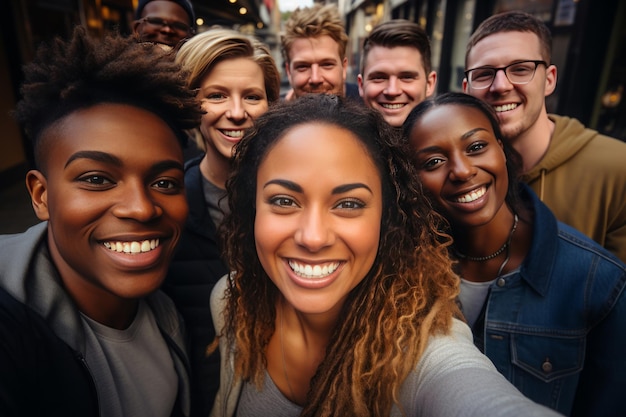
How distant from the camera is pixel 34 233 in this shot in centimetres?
150

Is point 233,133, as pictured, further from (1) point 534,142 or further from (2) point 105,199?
(1) point 534,142

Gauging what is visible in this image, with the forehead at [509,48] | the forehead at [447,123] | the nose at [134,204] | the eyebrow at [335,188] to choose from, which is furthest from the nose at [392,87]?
the nose at [134,204]

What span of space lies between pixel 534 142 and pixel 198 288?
2.48 m

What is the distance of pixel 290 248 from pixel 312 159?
1.23 feet

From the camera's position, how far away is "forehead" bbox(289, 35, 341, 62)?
369cm

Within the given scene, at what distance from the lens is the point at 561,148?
7.75 ft

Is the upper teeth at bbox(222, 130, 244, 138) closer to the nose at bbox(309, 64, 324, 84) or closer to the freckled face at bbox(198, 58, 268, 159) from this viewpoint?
the freckled face at bbox(198, 58, 268, 159)

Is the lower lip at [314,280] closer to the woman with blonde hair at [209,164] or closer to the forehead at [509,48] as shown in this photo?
the woman with blonde hair at [209,164]

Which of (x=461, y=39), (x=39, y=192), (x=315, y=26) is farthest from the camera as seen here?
(x=461, y=39)

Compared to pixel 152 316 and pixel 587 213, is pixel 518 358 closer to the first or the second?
pixel 587 213

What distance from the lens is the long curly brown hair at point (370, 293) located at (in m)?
1.46

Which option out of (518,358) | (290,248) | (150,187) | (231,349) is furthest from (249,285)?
(518,358)

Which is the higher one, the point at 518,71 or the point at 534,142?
the point at 518,71

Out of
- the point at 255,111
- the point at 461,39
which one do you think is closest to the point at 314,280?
the point at 255,111
